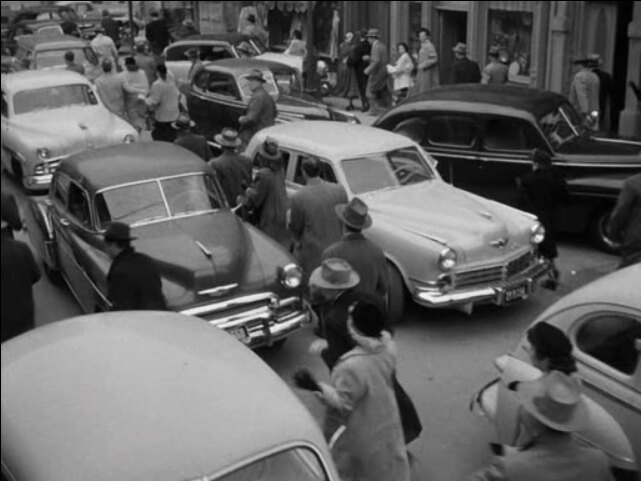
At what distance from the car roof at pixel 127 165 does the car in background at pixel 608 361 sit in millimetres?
4003

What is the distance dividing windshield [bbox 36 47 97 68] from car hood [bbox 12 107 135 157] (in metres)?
5.44

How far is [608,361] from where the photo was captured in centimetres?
551

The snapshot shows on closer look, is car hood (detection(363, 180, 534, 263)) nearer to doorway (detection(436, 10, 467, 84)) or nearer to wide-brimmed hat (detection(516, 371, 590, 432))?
wide-brimmed hat (detection(516, 371, 590, 432))

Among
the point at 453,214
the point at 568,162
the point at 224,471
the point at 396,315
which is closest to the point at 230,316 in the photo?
the point at 396,315

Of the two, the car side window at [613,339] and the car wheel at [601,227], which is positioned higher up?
the car side window at [613,339]

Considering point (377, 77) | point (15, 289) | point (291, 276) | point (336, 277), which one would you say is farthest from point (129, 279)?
point (377, 77)

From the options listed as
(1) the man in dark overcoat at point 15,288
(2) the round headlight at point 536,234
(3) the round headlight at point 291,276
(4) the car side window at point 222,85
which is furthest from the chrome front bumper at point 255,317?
(4) the car side window at point 222,85

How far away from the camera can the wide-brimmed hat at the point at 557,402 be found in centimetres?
409

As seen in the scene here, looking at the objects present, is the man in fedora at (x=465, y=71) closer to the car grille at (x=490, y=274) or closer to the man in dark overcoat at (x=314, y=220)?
the car grille at (x=490, y=274)

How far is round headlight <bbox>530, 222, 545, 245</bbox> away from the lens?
9008 millimetres

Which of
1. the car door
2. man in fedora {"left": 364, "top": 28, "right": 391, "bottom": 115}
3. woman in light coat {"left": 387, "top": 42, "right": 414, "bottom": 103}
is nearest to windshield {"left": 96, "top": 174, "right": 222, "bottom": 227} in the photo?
the car door

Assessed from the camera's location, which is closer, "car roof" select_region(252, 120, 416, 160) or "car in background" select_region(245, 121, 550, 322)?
"car in background" select_region(245, 121, 550, 322)

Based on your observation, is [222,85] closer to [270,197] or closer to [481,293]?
[270,197]

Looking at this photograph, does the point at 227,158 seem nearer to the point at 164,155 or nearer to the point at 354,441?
the point at 164,155
